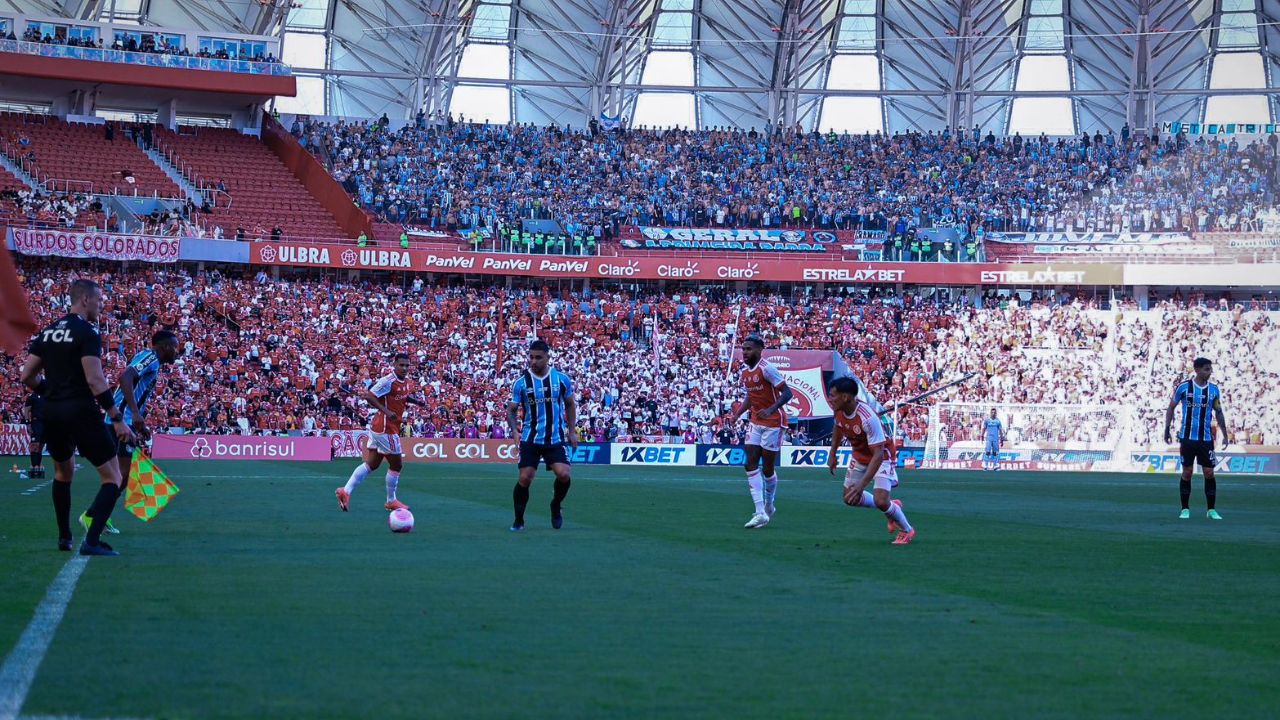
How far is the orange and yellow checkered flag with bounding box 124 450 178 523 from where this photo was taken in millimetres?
15594

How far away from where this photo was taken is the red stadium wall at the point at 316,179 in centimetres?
6038

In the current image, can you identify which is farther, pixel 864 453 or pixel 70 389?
pixel 864 453

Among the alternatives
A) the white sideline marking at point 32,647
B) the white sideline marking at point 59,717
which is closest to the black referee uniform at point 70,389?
the white sideline marking at point 32,647

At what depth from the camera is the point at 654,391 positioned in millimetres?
54500

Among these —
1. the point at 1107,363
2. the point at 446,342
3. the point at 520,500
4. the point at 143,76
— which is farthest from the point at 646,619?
the point at 143,76

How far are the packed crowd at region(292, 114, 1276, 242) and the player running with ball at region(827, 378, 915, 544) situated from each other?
46.9 m

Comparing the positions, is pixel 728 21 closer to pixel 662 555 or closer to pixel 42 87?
pixel 42 87

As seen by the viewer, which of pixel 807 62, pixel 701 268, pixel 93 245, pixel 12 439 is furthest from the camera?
pixel 807 62

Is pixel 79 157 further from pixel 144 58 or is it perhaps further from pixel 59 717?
pixel 59 717

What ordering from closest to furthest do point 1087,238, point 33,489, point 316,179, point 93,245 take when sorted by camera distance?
point 33,489, point 93,245, point 316,179, point 1087,238

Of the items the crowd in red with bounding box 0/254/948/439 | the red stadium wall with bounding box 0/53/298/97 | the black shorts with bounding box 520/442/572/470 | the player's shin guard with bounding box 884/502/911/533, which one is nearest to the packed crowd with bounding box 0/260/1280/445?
the crowd in red with bounding box 0/254/948/439

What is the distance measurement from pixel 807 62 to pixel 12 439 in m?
47.7

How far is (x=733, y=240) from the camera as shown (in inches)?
2509

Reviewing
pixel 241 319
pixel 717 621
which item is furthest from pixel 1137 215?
pixel 717 621
